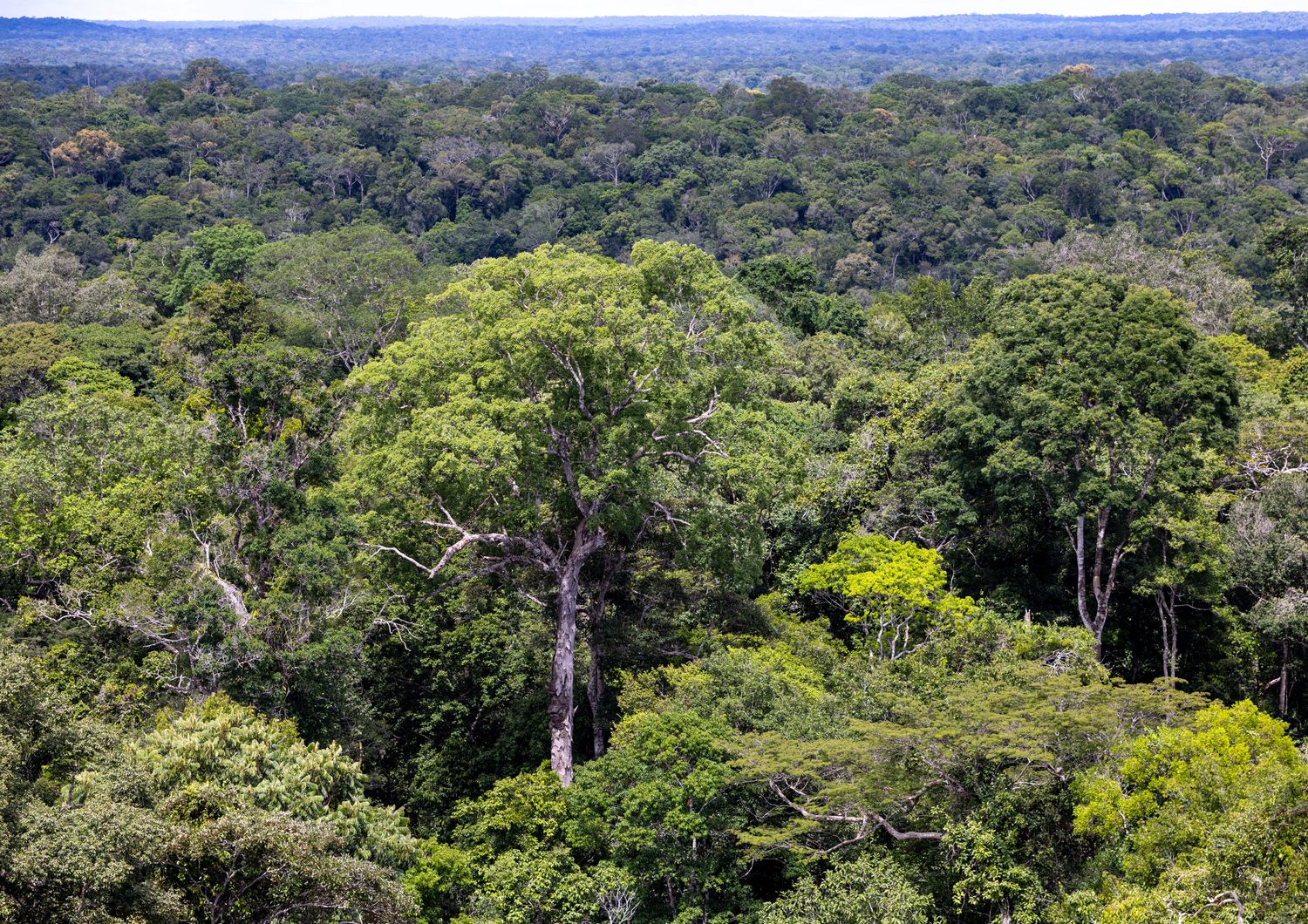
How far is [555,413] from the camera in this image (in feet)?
50.6

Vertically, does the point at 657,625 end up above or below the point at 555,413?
below

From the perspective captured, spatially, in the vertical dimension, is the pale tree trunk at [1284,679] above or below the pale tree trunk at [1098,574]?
below

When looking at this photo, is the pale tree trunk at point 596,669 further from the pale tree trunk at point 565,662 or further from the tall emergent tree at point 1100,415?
the tall emergent tree at point 1100,415

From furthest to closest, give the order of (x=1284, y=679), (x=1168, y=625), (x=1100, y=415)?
(x=1168, y=625), (x=1100, y=415), (x=1284, y=679)

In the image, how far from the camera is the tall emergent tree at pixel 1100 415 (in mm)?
18562

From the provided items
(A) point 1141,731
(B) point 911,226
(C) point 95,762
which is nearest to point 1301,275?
(A) point 1141,731

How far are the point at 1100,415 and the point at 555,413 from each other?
959 centimetres

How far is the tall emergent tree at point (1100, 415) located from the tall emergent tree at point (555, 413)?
19.2ft

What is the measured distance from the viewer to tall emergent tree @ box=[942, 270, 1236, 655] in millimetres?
18562

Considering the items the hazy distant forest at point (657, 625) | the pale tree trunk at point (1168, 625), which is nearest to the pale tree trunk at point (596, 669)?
the hazy distant forest at point (657, 625)

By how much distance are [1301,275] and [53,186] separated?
73.2m

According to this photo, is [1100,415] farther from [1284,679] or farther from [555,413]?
[555,413]

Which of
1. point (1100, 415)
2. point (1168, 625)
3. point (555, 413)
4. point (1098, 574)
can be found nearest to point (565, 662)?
point (555, 413)

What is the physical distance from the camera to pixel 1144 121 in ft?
297
